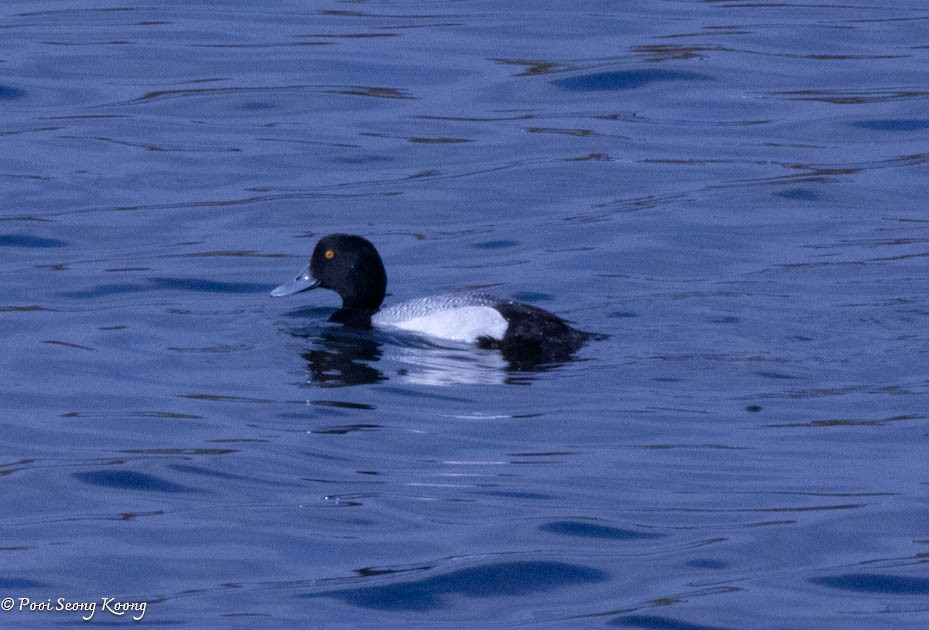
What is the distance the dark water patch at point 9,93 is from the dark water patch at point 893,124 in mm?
7492

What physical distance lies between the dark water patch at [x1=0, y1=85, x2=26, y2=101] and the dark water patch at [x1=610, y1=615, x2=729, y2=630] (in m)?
12.2

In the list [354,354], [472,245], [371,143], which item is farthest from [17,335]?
[371,143]

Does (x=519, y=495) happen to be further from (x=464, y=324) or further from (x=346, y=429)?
(x=464, y=324)

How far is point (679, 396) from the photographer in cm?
916

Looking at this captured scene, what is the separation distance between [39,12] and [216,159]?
6107 millimetres

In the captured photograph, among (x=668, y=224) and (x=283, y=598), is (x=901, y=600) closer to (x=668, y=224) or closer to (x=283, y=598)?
(x=283, y=598)

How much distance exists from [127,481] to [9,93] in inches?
403

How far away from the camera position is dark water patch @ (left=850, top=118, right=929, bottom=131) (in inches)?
640

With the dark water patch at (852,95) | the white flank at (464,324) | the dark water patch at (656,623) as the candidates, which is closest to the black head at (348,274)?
the white flank at (464,324)

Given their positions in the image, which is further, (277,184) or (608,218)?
(277,184)

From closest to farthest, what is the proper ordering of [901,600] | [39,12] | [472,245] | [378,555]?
[901,600] < [378,555] < [472,245] < [39,12]

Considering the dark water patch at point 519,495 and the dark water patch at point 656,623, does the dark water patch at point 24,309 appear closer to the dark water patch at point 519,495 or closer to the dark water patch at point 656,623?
the dark water patch at point 519,495

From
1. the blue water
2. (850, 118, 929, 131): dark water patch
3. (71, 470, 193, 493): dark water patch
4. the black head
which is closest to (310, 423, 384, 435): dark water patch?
the blue water

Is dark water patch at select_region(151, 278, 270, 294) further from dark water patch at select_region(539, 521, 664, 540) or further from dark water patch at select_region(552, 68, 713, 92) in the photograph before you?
dark water patch at select_region(552, 68, 713, 92)
